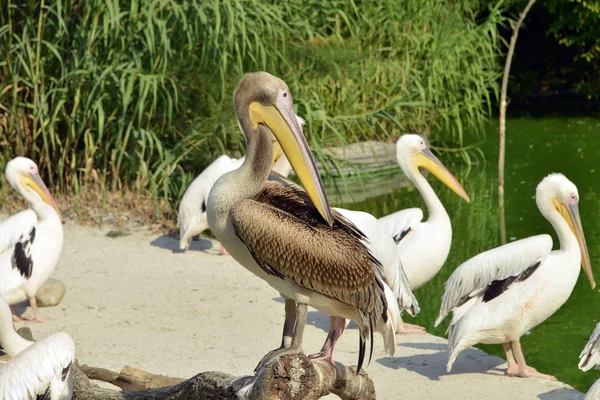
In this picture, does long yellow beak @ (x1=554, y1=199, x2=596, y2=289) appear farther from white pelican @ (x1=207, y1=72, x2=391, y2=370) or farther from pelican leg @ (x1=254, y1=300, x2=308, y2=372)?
pelican leg @ (x1=254, y1=300, x2=308, y2=372)

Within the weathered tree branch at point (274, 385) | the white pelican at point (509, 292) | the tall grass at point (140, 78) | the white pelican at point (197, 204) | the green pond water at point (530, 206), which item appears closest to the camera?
the weathered tree branch at point (274, 385)

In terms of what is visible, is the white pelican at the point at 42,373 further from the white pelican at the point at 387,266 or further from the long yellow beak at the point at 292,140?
the long yellow beak at the point at 292,140

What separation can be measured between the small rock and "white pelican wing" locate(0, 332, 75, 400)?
2.15m

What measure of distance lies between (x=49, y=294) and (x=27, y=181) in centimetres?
68

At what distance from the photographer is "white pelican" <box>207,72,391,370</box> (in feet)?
9.56

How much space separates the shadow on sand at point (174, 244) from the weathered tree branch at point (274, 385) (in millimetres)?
3205

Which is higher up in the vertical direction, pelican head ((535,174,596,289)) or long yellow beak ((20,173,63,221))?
Answer: pelican head ((535,174,596,289))

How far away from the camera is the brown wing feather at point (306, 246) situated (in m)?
2.91

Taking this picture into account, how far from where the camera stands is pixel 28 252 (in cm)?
511

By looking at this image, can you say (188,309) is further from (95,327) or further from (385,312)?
(385,312)

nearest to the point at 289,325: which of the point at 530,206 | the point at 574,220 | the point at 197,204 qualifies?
the point at 574,220

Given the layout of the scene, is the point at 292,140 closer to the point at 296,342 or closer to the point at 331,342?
the point at 296,342

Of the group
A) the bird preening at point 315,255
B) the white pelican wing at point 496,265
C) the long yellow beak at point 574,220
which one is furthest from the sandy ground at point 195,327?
the long yellow beak at point 574,220

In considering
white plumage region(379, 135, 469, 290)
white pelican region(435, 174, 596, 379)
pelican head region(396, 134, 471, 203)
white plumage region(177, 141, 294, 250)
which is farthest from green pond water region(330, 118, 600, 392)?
white plumage region(177, 141, 294, 250)
